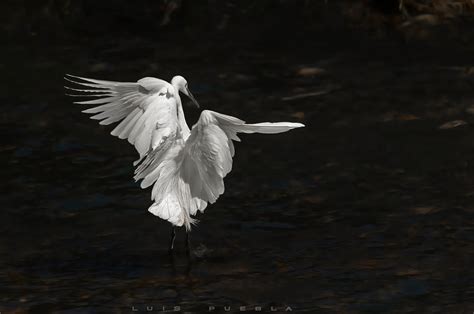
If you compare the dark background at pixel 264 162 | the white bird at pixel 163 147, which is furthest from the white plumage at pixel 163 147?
the dark background at pixel 264 162

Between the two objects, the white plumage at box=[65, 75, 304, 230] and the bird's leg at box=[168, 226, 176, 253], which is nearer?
the white plumage at box=[65, 75, 304, 230]

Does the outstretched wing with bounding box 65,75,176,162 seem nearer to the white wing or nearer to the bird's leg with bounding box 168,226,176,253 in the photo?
the white wing

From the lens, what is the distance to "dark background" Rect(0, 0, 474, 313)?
8.14 m

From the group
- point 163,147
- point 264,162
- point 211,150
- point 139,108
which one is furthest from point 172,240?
point 264,162

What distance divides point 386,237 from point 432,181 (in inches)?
47.1

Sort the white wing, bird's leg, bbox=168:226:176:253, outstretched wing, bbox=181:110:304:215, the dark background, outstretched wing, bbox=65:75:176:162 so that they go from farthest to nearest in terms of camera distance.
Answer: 1. bird's leg, bbox=168:226:176:253
2. outstretched wing, bbox=65:75:176:162
3. the dark background
4. the white wing
5. outstretched wing, bbox=181:110:304:215

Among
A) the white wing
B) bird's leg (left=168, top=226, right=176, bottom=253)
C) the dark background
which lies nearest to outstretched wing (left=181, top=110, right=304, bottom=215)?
the white wing

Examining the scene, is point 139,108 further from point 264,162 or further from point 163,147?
point 264,162

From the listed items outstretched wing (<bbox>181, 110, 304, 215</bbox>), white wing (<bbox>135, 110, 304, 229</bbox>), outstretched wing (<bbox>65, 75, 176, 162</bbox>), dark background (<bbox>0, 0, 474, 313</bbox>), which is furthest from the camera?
outstretched wing (<bbox>65, 75, 176, 162</bbox>)

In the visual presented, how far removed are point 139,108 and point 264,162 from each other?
2202 millimetres

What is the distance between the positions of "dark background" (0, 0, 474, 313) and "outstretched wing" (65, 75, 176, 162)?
Answer: 1010mm

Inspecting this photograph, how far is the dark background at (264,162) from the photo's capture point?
8141 millimetres

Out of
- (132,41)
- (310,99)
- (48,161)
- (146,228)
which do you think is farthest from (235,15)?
(146,228)

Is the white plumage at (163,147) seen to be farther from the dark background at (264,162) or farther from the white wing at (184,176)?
the dark background at (264,162)
